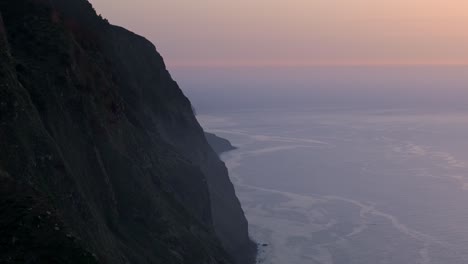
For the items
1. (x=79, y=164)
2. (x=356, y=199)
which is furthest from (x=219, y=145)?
(x=79, y=164)

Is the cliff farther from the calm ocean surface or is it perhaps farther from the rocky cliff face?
the rocky cliff face

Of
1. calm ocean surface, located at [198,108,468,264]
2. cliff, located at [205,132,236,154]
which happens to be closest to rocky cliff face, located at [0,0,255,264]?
calm ocean surface, located at [198,108,468,264]

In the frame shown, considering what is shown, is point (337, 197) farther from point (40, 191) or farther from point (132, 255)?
point (40, 191)

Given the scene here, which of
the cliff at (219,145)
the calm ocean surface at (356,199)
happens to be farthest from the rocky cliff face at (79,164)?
the cliff at (219,145)

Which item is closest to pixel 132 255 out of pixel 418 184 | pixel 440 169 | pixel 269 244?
pixel 269 244

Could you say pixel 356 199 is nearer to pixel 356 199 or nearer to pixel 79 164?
pixel 356 199

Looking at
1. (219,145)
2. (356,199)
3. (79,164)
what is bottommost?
(356,199)

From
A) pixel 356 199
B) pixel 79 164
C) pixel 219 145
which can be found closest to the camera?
pixel 79 164
